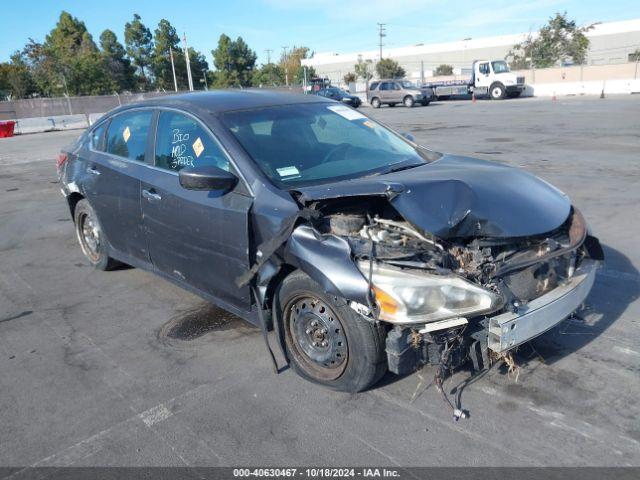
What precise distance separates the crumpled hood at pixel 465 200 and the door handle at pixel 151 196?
1376 mm

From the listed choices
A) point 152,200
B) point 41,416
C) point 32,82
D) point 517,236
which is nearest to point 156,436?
point 41,416

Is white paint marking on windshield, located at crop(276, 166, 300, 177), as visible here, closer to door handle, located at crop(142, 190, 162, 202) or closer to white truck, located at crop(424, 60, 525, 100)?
door handle, located at crop(142, 190, 162, 202)

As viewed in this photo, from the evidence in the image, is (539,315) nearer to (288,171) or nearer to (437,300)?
(437,300)

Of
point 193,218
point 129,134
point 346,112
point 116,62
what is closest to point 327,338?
point 193,218

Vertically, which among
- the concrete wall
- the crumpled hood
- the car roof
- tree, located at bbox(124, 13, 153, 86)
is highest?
tree, located at bbox(124, 13, 153, 86)

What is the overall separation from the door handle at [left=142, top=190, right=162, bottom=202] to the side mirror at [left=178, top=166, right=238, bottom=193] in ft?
2.51

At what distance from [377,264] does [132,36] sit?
85.2 metres

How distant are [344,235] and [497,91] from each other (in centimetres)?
3865

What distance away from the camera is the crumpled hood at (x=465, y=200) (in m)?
3.04

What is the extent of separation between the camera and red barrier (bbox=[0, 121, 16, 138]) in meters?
29.3

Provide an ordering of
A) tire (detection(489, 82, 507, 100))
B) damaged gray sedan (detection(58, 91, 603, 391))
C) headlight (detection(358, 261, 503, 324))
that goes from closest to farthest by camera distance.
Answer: headlight (detection(358, 261, 503, 324))
damaged gray sedan (detection(58, 91, 603, 391))
tire (detection(489, 82, 507, 100))

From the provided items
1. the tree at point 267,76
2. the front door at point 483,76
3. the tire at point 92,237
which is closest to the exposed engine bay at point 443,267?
the tire at point 92,237

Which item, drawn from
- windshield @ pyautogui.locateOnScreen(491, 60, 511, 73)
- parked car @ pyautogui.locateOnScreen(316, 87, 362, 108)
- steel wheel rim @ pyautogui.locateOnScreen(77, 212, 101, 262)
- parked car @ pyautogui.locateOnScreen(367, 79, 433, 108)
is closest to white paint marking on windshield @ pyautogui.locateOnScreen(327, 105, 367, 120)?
steel wheel rim @ pyautogui.locateOnScreen(77, 212, 101, 262)

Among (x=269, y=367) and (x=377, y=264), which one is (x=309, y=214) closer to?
(x=377, y=264)
